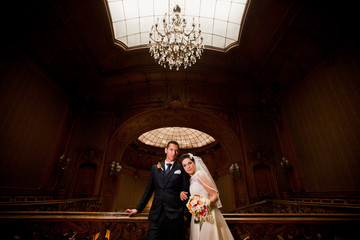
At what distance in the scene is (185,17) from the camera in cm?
826

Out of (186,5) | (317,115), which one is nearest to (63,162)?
(186,5)

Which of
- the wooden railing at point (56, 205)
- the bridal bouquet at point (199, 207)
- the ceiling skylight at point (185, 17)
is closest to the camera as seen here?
the bridal bouquet at point (199, 207)

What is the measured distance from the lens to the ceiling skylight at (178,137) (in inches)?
608

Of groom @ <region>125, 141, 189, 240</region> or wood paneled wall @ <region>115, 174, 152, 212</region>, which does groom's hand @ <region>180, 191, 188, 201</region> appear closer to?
groom @ <region>125, 141, 189, 240</region>

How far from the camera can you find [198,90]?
35.3 feet

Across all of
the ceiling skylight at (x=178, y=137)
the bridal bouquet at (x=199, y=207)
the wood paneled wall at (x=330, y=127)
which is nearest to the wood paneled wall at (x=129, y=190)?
the ceiling skylight at (x=178, y=137)

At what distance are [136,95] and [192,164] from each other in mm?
9563

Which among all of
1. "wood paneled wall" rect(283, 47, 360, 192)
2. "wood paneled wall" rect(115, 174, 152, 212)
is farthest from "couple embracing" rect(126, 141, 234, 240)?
"wood paneled wall" rect(115, 174, 152, 212)

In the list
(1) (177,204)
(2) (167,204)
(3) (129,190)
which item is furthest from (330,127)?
(3) (129,190)

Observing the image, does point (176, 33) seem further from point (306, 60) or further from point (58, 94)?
point (58, 94)

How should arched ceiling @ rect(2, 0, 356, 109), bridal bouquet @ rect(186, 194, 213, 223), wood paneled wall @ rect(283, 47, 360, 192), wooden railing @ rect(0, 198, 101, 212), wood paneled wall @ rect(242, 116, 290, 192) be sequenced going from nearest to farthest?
1. bridal bouquet @ rect(186, 194, 213, 223)
2. wooden railing @ rect(0, 198, 101, 212)
3. wood paneled wall @ rect(283, 47, 360, 192)
4. arched ceiling @ rect(2, 0, 356, 109)
5. wood paneled wall @ rect(242, 116, 290, 192)

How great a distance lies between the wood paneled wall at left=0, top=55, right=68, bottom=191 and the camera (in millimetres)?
5410

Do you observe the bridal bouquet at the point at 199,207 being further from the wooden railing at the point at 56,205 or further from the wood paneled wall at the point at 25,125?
the wood paneled wall at the point at 25,125

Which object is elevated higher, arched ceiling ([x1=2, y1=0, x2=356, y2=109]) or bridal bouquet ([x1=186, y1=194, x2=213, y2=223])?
arched ceiling ([x1=2, y1=0, x2=356, y2=109])
